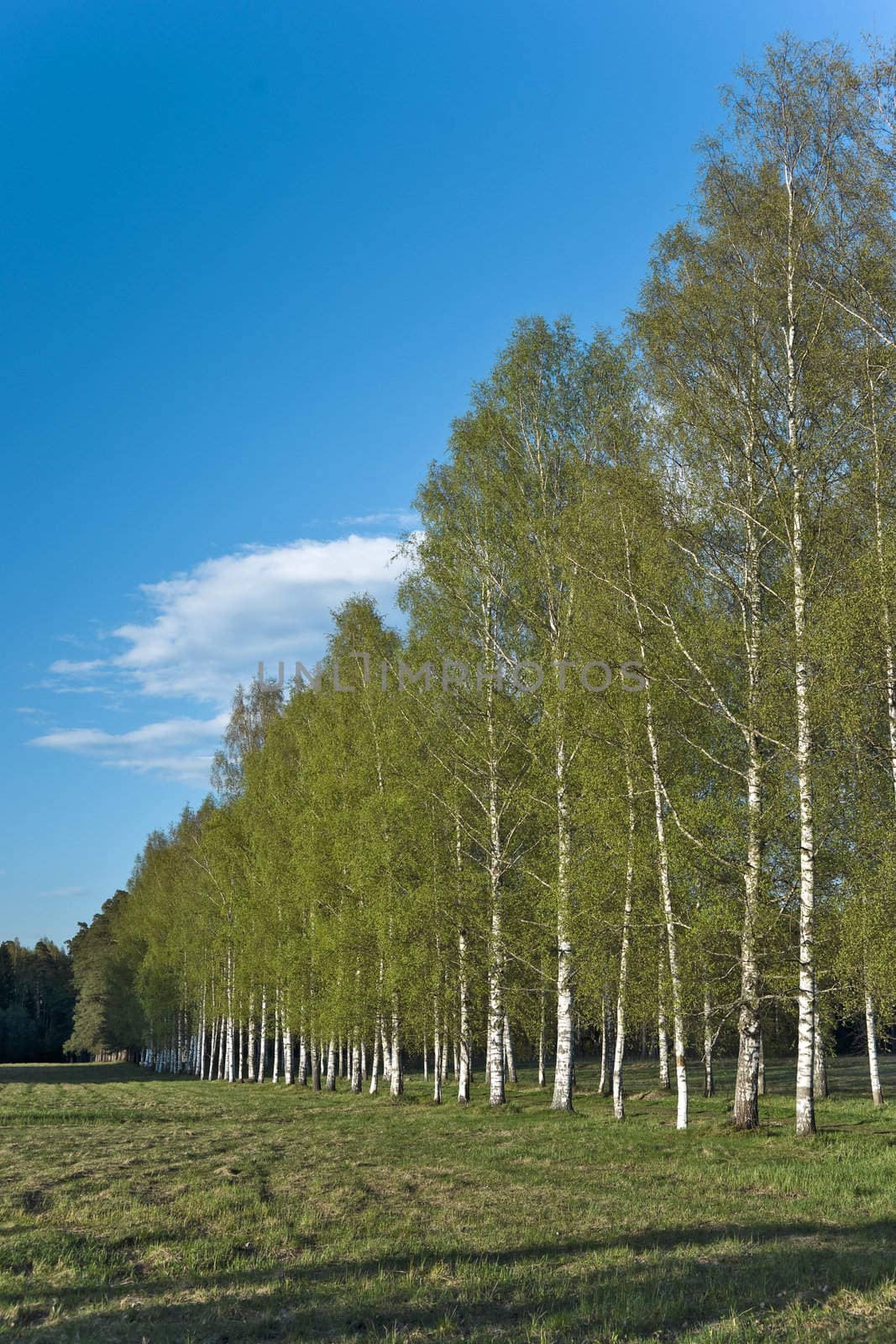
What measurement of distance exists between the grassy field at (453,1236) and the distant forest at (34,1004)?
3294 inches

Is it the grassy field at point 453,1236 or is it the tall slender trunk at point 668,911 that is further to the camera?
the tall slender trunk at point 668,911

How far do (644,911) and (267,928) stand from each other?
24.0m

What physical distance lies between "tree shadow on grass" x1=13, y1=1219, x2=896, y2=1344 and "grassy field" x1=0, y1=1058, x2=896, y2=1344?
22mm

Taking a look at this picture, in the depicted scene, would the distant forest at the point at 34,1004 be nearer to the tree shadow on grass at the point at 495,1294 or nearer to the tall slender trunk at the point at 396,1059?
the tall slender trunk at the point at 396,1059

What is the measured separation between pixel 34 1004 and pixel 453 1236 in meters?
114

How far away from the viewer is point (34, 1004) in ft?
354

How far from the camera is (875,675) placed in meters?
15.2

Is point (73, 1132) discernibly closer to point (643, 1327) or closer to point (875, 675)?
point (643, 1327)

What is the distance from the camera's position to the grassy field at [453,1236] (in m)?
6.30

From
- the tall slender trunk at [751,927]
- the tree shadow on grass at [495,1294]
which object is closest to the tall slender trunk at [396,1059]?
the tall slender trunk at [751,927]

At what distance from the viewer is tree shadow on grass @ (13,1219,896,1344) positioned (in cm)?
612

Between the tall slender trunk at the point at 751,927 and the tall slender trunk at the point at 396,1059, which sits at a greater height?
the tall slender trunk at the point at 751,927

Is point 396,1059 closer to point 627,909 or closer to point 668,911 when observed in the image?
point 627,909

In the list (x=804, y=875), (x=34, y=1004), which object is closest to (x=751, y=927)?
(x=804, y=875)
